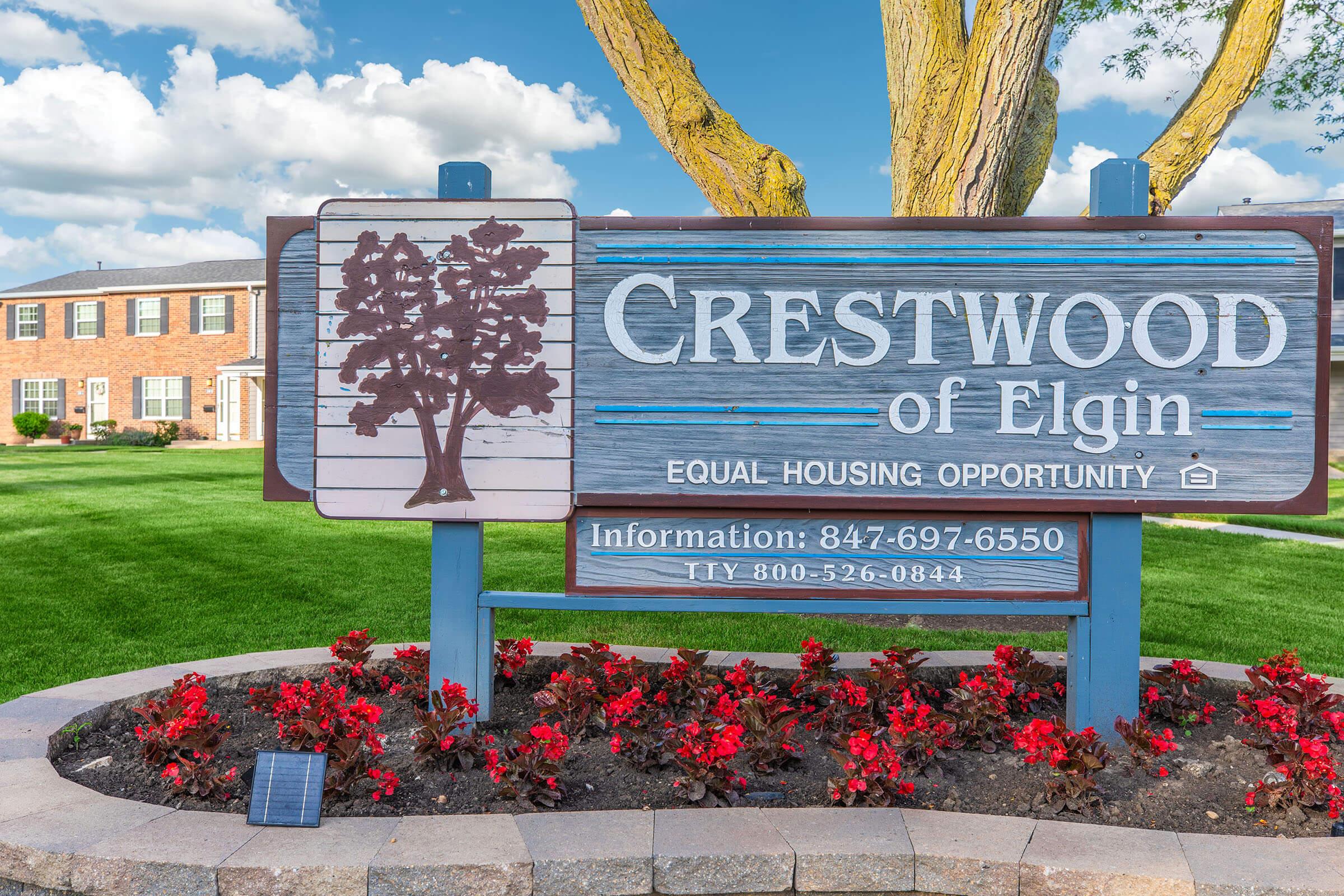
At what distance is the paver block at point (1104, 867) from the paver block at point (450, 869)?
1247 millimetres

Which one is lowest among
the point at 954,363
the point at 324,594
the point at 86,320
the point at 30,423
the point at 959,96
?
the point at 324,594

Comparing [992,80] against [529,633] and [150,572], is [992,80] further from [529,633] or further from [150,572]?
[150,572]

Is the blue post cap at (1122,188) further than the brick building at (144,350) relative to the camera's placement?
No

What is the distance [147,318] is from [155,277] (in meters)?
1.78

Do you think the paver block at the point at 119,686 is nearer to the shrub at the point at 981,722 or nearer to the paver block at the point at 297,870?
the paver block at the point at 297,870

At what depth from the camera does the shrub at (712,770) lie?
269 cm

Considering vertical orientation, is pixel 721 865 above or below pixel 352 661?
below

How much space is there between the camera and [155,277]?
2817cm

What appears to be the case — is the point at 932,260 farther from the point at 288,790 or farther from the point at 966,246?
the point at 288,790

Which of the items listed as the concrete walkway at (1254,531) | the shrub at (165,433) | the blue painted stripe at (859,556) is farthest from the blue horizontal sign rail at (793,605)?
the shrub at (165,433)

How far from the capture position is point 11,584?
6848 millimetres

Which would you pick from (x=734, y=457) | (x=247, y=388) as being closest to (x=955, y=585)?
(x=734, y=457)

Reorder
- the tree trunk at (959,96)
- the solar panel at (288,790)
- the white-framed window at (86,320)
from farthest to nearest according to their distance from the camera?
the white-framed window at (86,320)
the tree trunk at (959,96)
the solar panel at (288,790)

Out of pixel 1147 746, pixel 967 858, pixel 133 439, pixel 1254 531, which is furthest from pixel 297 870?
pixel 133 439
